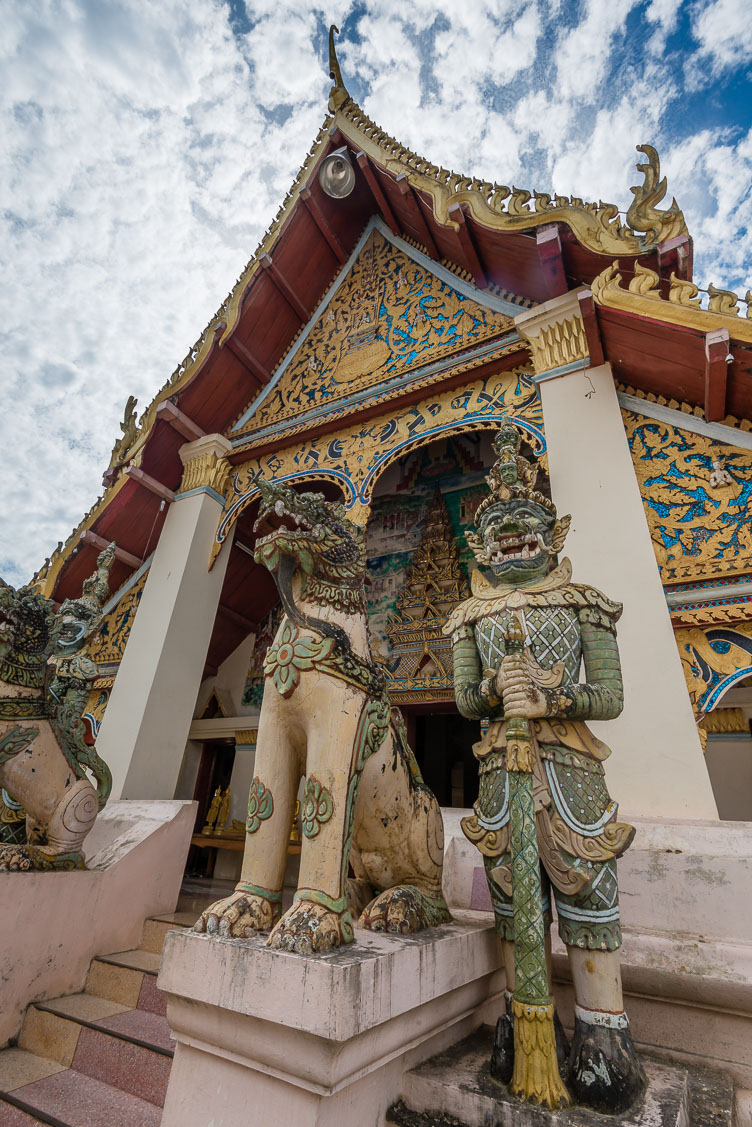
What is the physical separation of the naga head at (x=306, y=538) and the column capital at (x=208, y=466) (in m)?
3.73

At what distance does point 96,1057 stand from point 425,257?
5.29 metres

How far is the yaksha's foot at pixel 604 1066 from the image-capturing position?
3.63 feet

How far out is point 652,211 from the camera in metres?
3.07

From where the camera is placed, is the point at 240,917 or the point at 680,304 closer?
the point at 240,917

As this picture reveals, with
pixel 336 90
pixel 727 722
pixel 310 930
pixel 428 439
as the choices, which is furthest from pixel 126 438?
pixel 727 722

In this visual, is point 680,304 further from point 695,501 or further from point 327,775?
point 327,775

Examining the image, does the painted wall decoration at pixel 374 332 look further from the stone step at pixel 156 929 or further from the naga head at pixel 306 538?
the stone step at pixel 156 929

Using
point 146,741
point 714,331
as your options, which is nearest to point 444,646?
point 146,741

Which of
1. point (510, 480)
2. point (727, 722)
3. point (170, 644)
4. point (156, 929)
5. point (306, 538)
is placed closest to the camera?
point (306, 538)

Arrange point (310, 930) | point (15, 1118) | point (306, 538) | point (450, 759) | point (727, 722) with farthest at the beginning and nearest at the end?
point (450, 759)
point (727, 722)
point (15, 1118)
point (306, 538)
point (310, 930)

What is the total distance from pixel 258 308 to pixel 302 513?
4.27 m

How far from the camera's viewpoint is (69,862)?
2.43m

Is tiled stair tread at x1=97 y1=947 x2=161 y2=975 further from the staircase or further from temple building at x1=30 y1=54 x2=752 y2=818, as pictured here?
temple building at x1=30 y1=54 x2=752 y2=818

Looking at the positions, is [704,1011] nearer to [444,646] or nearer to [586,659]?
[586,659]
